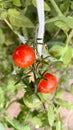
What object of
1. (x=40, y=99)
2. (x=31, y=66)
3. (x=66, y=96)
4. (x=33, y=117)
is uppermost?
(x=31, y=66)

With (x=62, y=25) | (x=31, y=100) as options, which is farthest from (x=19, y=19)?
(x=31, y=100)

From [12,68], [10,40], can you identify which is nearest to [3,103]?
[12,68]

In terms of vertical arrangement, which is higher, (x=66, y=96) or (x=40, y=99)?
(x=40, y=99)

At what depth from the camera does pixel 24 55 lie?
31.1 inches

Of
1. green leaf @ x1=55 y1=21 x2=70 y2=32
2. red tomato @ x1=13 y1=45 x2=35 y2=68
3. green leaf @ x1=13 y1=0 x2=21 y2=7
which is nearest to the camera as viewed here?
red tomato @ x1=13 y1=45 x2=35 y2=68

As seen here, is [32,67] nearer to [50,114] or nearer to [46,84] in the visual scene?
[46,84]

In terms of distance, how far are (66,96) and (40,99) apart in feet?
1.60

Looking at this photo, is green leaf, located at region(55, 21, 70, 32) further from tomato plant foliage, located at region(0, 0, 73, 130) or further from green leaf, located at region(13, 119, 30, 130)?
green leaf, located at region(13, 119, 30, 130)

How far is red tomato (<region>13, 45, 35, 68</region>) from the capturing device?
80 cm

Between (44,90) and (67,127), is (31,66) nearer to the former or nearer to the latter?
(44,90)

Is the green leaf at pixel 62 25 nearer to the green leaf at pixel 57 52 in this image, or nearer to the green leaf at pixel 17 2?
the green leaf at pixel 57 52

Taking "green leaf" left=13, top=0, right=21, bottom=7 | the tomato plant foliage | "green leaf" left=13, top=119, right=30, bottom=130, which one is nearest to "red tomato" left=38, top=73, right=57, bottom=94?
the tomato plant foliage

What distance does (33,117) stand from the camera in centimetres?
101

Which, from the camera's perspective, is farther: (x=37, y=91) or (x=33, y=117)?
(x=33, y=117)
